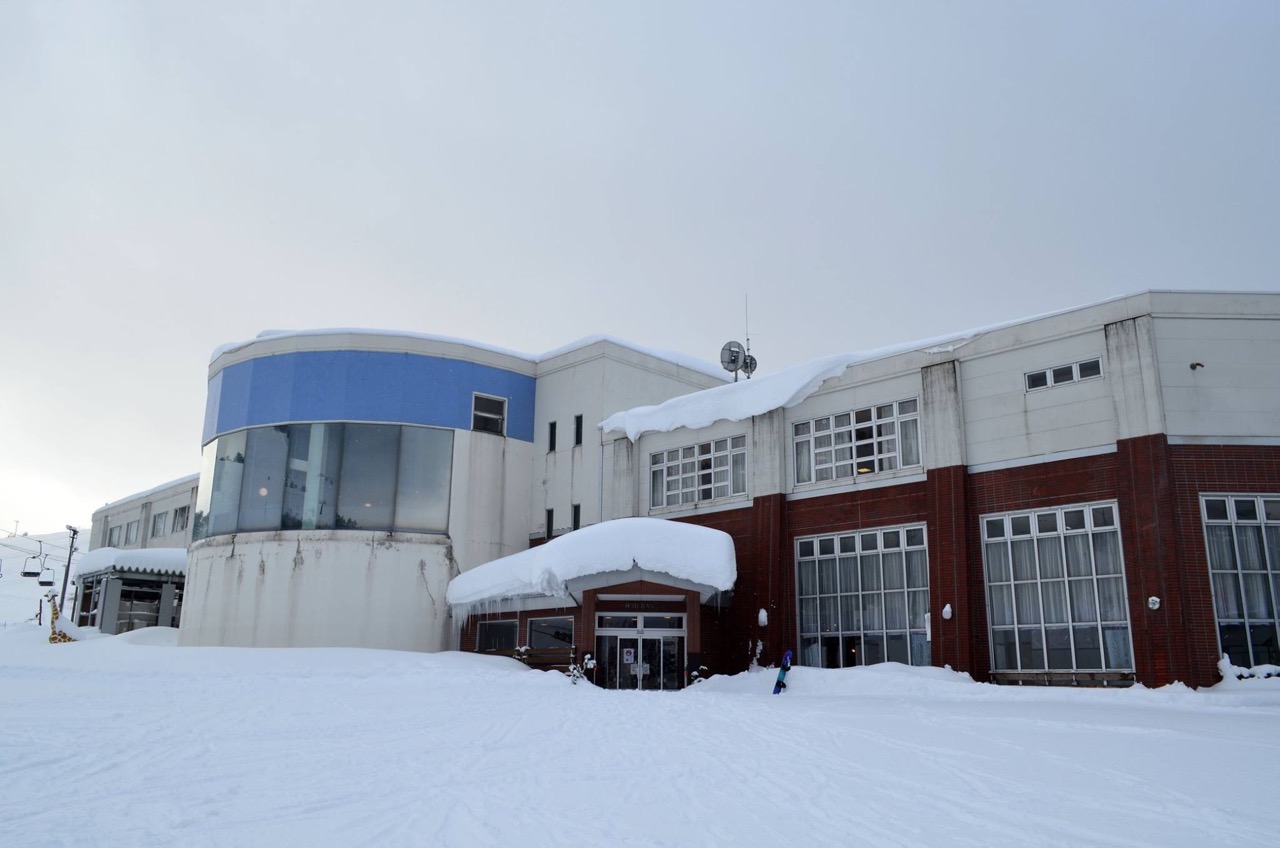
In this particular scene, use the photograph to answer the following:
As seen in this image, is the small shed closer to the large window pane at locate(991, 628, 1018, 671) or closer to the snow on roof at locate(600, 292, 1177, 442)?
the snow on roof at locate(600, 292, 1177, 442)

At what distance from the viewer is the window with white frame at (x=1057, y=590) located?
66.1 feet

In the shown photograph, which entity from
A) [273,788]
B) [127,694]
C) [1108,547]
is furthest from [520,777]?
[1108,547]

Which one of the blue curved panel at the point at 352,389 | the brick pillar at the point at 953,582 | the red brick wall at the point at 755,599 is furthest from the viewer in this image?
the blue curved panel at the point at 352,389

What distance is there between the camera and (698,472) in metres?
28.5

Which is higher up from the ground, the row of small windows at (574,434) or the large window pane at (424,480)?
the row of small windows at (574,434)

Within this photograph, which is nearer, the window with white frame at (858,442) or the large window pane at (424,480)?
the window with white frame at (858,442)

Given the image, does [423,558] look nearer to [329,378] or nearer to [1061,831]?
[329,378]

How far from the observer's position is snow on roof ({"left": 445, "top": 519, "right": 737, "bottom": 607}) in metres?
24.2

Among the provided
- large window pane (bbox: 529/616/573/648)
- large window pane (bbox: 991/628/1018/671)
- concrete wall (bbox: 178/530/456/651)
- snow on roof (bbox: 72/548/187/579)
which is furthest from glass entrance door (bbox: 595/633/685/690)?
snow on roof (bbox: 72/548/187/579)

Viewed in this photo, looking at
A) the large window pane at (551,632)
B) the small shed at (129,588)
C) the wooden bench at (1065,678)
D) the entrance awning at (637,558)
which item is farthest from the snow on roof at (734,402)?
the small shed at (129,588)

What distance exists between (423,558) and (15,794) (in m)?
22.8

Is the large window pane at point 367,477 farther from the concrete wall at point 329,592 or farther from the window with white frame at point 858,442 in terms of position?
the window with white frame at point 858,442

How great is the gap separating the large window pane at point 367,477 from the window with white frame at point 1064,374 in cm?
1883

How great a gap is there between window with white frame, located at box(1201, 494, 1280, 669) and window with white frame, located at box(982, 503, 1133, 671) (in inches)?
67.5
